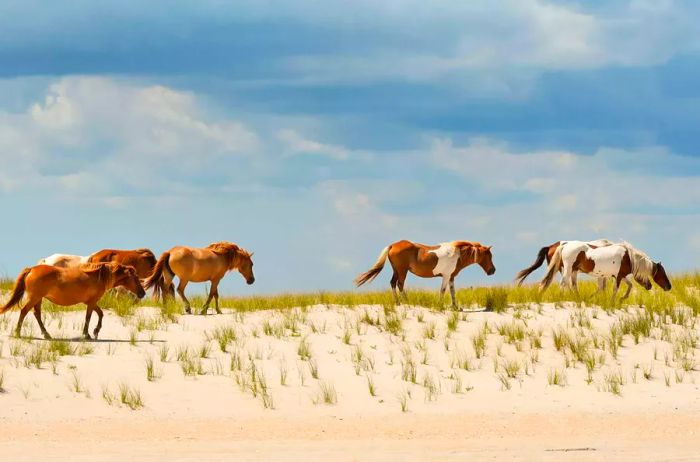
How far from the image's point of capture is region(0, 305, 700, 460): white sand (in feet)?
34.1

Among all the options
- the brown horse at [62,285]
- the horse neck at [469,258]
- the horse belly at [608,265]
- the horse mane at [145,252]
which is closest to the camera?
the brown horse at [62,285]

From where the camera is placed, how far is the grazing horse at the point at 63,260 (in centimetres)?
2166

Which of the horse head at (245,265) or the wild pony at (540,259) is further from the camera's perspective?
the wild pony at (540,259)

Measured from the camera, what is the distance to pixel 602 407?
13344 mm

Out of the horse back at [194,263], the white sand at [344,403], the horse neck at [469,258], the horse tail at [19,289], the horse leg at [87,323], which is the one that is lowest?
the white sand at [344,403]

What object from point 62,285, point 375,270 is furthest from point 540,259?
point 62,285

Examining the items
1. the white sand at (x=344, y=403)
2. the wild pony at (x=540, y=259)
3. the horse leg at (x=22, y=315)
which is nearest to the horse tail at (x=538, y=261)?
the wild pony at (x=540, y=259)

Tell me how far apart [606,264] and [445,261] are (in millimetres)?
4222

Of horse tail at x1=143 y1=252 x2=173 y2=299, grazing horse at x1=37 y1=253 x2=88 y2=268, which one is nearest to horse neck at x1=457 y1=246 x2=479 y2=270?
horse tail at x1=143 y1=252 x2=173 y2=299

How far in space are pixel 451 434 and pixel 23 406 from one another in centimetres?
573

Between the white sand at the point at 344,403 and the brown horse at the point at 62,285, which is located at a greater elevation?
the brown horse at the point at 62,285

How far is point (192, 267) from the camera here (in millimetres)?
19656

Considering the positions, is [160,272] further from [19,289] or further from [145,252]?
[19,289]

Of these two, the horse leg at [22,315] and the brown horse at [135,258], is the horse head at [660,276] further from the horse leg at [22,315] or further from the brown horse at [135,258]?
the horse leg at [22,315]
